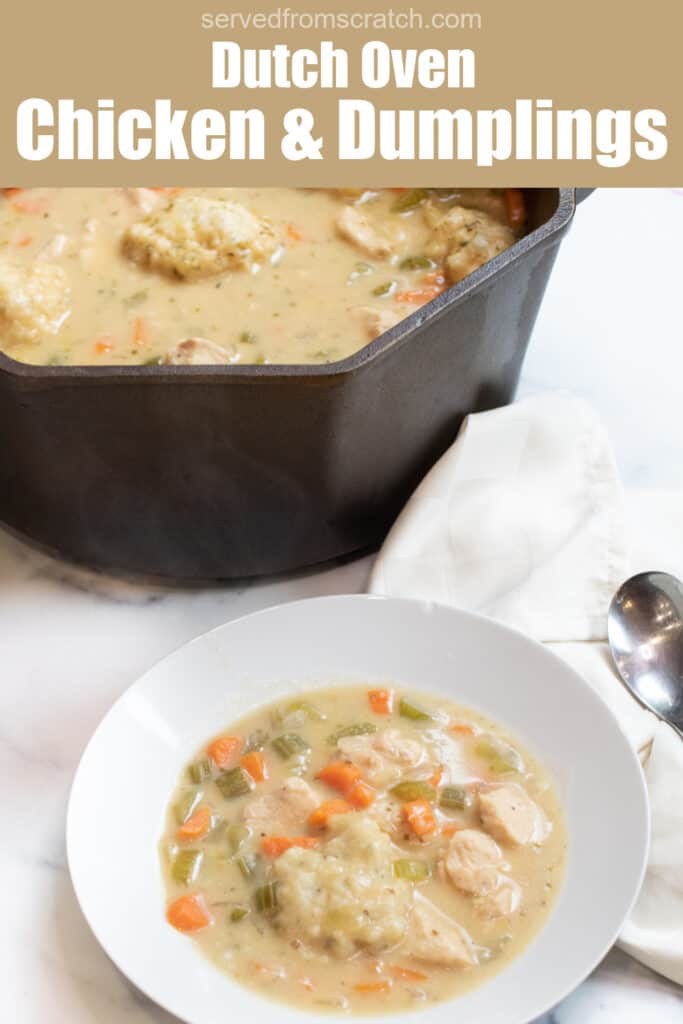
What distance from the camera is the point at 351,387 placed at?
2.29 meters

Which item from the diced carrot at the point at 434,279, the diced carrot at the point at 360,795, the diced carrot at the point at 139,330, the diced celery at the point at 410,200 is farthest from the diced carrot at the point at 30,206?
the diced carrot at the point at 360,795

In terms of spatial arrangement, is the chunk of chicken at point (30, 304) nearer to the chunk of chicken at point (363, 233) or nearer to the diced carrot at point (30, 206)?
the diced carrot at point (30, 206)

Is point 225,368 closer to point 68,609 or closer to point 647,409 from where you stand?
point 68,609

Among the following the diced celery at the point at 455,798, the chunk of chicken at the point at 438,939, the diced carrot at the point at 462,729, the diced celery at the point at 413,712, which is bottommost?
the chunk of chicken at the point at 438,939

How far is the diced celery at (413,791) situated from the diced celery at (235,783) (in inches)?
8.8

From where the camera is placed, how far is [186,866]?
2.06 meters

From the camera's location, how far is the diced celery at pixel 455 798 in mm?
2121

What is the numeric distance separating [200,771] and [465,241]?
1280mm

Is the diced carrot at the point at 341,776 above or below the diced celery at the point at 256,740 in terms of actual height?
below

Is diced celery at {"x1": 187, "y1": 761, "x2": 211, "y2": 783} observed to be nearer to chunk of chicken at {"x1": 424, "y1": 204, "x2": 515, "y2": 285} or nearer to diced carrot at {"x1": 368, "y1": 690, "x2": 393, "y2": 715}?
diced carrot at {"x1": 368, "y1": 690, "x2": 393, "y2": 715}

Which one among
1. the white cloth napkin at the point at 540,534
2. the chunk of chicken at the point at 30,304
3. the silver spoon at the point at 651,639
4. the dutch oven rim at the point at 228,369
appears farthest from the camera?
the chunk of chicken at the point at 30,304

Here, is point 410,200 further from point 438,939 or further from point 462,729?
point 438,939

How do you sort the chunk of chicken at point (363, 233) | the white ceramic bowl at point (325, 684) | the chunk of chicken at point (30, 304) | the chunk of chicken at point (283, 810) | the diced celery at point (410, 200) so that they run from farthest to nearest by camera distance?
1. the diced celery at point (410, 200)
2. the chunk of chicken at point (363, 233)
3. the chunk of chicken at point (30, 304)
4. the chunk of chicken at point (283, 810)
5. the white ceramic bowl at point (325, 684)

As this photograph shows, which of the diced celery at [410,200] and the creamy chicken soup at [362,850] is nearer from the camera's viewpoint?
the creamy chicken soup at [362,850]
